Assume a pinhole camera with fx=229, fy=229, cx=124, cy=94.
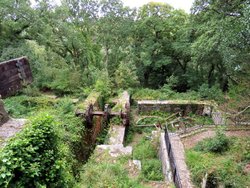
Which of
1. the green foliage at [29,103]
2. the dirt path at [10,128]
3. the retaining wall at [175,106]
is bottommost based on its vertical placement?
the retaining wall at [175,106]

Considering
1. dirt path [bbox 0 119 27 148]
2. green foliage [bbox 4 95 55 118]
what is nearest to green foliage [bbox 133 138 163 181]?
dirt path [bbox 0 119 27 148]

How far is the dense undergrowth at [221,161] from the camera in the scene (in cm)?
589

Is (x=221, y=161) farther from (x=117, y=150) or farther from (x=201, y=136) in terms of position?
(x=117, y=150)

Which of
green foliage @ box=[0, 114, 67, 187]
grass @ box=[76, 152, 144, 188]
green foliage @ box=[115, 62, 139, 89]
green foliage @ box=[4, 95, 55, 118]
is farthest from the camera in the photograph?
green foliage @ box=[115, 62, 139, 89]

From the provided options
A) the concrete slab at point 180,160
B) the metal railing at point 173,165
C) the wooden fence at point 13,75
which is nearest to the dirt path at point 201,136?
the concrete slab at point 180,160

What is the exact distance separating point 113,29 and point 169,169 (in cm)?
1064

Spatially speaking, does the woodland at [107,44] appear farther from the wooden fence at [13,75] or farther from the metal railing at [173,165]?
the metal railing at [173,165]

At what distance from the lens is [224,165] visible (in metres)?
6.24

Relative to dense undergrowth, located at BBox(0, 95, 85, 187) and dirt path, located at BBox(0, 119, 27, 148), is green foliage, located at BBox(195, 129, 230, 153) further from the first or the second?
dirt path, located at BBox(0, 119, 27, 148)

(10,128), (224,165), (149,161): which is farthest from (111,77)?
(224,165)

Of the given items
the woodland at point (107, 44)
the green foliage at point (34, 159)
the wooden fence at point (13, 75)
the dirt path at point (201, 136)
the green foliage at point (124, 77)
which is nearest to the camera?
the green foliage at point (34, 159)

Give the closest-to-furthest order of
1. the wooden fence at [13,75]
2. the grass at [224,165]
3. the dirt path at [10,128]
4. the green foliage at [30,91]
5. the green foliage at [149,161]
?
the grass at [224,165], the dirt path at [10,128], the green foliage at [149,161], the wooden fence at [13,75], the green foliage at [30,91]

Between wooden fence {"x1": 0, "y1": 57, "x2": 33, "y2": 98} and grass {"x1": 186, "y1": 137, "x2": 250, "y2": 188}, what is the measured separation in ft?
30.9

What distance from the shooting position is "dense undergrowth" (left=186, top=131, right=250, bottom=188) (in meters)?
5.89
